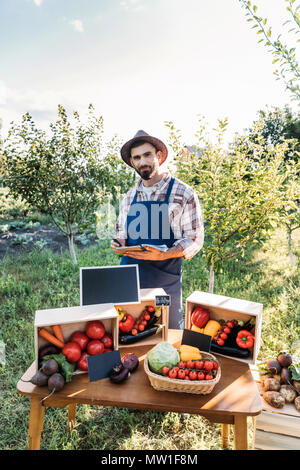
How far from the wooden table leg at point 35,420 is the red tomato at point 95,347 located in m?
0.34

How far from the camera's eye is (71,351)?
1631 millimetres

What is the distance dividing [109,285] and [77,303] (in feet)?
9.45

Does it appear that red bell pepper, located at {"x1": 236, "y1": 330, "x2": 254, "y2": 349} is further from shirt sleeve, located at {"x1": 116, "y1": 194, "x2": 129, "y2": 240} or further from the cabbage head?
shirt sleeve, located at {"x1": 116, "y1": 194, "x2": 129, "y2": 240}

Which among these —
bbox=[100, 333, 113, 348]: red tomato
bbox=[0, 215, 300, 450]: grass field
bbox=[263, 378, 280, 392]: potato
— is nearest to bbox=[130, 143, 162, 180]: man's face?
bbox=[100, 333, 113, 348]: red tomato

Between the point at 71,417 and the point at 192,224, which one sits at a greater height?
the point at 192,224

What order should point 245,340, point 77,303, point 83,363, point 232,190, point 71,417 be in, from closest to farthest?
point 83,363 < point 245,340 < point 71,417 < point 232,190 < point 77,303

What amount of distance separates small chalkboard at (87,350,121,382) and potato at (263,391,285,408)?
92 cm

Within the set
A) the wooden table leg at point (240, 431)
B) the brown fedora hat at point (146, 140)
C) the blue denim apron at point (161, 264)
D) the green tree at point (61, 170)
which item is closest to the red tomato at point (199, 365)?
the wooden table leg at point (240, 431)

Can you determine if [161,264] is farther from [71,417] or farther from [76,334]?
[71,417]

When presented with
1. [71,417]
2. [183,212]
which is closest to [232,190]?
[183,212]

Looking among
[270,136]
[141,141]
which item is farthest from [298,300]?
[270,136]

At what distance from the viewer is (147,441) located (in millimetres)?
2320

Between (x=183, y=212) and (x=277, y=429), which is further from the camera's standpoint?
(x=183, y=212)

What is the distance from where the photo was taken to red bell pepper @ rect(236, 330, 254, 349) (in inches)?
69.2
